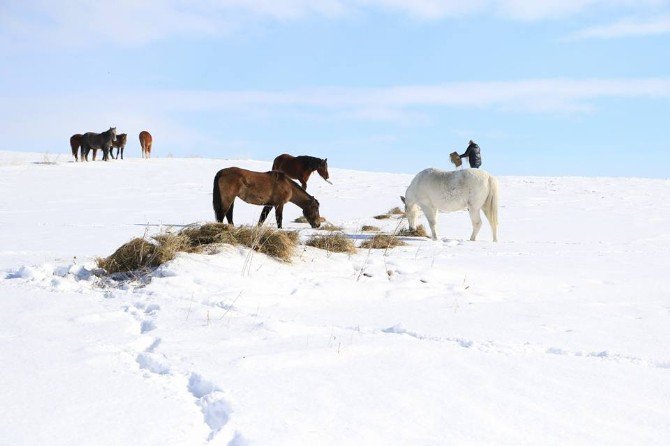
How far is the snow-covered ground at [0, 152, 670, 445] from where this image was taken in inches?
112

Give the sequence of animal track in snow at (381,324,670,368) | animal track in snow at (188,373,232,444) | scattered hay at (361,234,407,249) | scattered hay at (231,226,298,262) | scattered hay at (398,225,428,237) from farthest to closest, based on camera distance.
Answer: scattered hay at (398,225,428,237), scattered hay at (361,234,407,249), scattered hay at (231,226,298,262), animal track in snow at (381,324,670,368), animal track in snow at (188,373,232,444)

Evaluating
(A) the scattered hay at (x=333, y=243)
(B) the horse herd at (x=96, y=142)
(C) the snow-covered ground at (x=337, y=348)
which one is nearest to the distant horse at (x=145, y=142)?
(B) the horse herd at (x=96, y=142)

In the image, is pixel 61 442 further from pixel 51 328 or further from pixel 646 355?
pixel 646 355

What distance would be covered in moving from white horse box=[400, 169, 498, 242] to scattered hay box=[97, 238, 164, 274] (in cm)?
601

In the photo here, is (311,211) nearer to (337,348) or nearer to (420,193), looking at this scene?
(420,193)

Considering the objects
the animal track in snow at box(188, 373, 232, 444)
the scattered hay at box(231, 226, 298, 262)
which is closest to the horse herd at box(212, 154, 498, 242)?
the scattered hay at box(231, 226, 298, 262)

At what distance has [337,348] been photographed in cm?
399

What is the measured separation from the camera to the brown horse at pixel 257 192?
35.7 ft

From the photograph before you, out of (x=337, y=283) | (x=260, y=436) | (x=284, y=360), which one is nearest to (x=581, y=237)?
(x=337, y=283)

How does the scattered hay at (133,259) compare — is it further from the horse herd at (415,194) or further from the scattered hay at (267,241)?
the horse herd at (415,194)

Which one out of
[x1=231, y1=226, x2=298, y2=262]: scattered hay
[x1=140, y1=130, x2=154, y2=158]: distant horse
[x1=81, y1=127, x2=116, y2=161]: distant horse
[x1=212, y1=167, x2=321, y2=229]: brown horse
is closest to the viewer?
[x1=231, y1=226, x2=298, y2=262]: scattered hay

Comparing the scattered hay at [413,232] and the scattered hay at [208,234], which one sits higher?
the scattered hay at [208,234]

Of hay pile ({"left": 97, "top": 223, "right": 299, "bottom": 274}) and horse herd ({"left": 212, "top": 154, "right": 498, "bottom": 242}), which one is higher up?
horse herd ({"left": 212, "top": 154, "right": 498, "bottom": 242})

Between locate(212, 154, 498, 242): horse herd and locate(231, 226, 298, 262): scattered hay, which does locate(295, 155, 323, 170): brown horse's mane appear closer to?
locate(212, 154, 498, 242): horse herd
